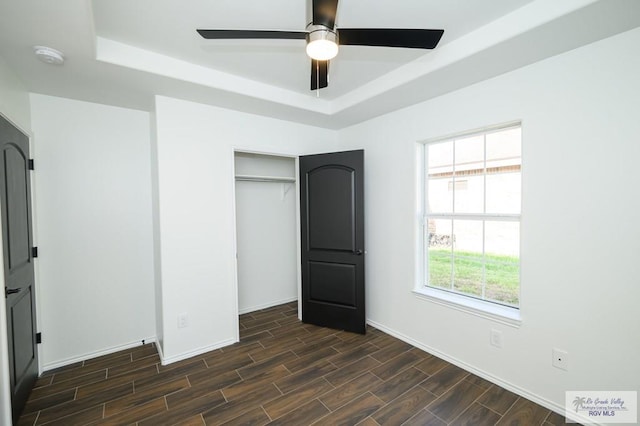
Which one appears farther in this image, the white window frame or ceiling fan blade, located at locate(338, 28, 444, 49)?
the white window frame

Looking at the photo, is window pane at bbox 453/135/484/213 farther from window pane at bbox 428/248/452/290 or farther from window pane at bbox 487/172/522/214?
window pane at bbox 428/248/452/290

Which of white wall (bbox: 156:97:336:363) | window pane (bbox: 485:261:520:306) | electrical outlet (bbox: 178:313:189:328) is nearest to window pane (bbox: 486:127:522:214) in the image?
window pane (bbox: 485:261:520:306)

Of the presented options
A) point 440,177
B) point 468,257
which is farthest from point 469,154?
point 468,257

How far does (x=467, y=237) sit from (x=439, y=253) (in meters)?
0.34

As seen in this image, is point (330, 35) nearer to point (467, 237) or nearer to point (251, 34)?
point (251, 34)

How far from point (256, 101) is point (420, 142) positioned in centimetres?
169

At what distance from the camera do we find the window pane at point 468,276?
8.32ft

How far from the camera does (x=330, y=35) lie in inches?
54.5

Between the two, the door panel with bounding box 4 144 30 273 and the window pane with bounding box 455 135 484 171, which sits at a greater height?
the window pane with bounding box 455 135 484 171

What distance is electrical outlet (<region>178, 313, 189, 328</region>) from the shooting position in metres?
2.70

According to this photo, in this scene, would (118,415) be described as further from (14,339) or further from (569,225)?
(569,225)

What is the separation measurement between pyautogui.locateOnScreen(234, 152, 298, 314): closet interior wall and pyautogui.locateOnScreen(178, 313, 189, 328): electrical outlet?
109 cm

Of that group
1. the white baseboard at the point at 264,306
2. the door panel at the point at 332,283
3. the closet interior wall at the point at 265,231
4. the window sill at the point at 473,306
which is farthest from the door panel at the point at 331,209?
the white baseboard at the point at 264,306

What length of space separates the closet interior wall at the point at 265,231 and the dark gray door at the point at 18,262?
1.90 meters
